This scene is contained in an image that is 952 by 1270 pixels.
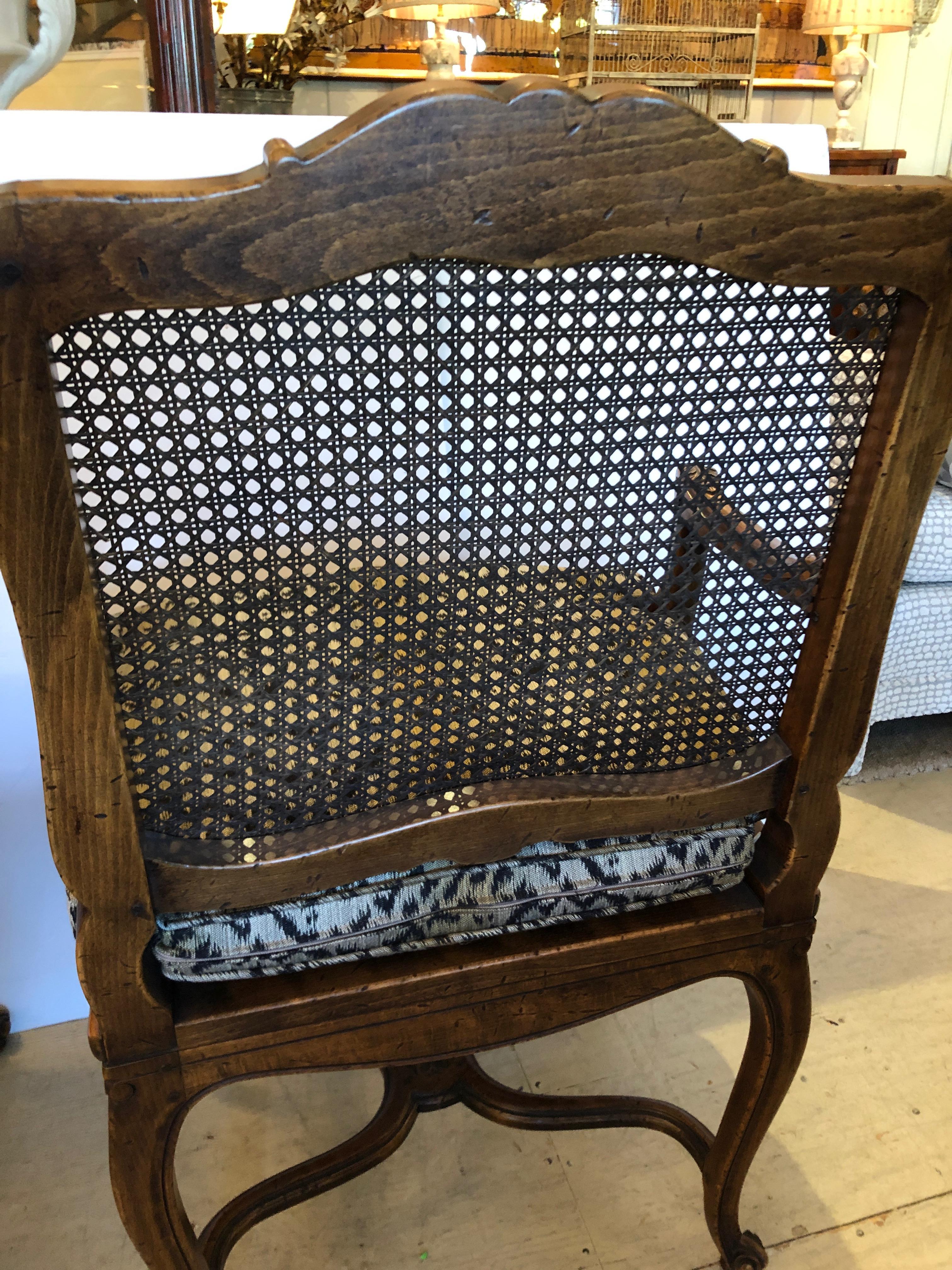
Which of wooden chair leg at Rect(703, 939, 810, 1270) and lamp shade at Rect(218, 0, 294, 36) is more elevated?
lamp shade at Rect(218, 0, 294, 36)

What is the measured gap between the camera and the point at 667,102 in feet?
1.32

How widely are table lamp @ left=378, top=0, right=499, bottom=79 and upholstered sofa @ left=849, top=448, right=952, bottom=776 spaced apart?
1947 mm

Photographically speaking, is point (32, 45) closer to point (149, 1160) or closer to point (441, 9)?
point (149, 1160)

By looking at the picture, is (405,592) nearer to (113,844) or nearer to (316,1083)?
(113,844)

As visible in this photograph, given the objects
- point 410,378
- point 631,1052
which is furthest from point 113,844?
point 631,1052

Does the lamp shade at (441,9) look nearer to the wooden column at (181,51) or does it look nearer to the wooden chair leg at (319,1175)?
the wooden column at (181,51)

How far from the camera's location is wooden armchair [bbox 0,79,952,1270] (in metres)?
0.40

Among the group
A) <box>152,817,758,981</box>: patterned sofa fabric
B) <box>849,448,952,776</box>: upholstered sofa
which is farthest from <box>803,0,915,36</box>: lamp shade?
<box>152,817,758,981</box>: patterned sofa fabric

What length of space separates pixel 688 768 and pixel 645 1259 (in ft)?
2.11

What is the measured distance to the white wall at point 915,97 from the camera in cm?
366

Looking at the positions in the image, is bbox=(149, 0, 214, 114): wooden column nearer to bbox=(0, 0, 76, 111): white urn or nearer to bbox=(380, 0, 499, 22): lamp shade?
bbox=(0, 0, 76, 111): white urn

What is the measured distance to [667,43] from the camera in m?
3.19

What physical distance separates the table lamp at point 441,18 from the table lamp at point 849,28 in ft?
3.55

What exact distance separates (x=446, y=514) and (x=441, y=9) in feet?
9.37
